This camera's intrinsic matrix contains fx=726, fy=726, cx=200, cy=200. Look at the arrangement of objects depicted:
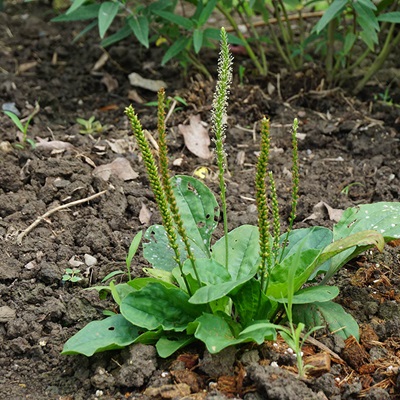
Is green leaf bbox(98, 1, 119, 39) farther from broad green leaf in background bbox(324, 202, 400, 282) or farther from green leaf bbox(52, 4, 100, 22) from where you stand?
broad green leaf in background bbox(324, 202, 400, 282)

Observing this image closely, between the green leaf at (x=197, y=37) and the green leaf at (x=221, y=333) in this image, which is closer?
the green leaf at (x=221, y=333)

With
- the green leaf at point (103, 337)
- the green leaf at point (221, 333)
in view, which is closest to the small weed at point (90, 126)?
the green leaf at point (103, 337)

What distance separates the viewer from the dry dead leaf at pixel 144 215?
3467mm

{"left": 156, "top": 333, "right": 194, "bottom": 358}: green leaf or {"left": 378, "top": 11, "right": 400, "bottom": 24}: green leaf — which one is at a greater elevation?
{"left": 378, "top": 11, "right": 400, "bottom": 24}: green leaf

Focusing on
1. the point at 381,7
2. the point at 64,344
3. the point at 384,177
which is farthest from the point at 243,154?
the point at 64,344

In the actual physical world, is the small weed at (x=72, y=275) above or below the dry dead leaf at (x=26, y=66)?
below

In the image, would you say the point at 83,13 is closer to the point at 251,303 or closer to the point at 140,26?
the point at 140,26

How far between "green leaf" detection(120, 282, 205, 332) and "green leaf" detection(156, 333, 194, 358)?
0.15 feet

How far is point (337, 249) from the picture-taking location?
256cm

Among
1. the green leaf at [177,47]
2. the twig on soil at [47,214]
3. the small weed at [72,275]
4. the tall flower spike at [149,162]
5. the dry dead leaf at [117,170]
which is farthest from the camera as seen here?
the green leaf at [177,47]

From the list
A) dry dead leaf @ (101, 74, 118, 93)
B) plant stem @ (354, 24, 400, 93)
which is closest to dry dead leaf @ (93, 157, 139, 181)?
dry dead leaf @ (101, 74, 118, 93)

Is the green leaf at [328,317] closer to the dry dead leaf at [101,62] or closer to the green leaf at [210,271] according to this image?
the green leaf at [210,271]

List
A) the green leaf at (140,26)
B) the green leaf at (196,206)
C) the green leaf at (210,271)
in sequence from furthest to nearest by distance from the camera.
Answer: the green leaf at (140,26)
the green leaf at (196,206)
the green leaf at (210,271)

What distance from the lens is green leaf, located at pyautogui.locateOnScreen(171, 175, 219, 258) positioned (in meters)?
2.88
